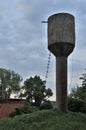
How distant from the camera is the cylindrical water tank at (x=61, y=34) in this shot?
2453 centimetres

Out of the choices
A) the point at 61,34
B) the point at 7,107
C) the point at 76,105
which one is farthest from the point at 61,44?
the point at 7,107

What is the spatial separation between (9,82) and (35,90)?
19.9m

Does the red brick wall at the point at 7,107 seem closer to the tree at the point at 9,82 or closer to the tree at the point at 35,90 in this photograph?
the tree at the point at 35,90

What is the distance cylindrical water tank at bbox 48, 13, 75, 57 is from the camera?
80.5 ft

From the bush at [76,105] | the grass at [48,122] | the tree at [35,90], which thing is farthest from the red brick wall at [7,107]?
the grass at [48,122]

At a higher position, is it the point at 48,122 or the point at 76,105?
the point at 76,105

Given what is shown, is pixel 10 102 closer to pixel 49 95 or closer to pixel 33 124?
pixel 49 95

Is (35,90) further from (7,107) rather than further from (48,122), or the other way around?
(48,122)

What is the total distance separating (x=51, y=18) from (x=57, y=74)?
447 cm

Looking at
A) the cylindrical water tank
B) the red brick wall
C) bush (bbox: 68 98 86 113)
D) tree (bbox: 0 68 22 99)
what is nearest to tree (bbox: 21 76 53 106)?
tree (bbox: 0 68 22 99)

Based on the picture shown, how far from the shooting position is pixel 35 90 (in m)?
72.8

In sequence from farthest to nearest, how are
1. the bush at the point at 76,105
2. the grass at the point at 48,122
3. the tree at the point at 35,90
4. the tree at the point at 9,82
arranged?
the tree at the point at 9,82 < the tree at the point at 35,90 < the bush at the point at 76,105 < the grass at the point at 48,122

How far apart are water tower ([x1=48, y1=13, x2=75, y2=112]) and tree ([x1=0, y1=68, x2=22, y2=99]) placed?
65293mm

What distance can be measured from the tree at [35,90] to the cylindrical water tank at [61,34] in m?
39.7
